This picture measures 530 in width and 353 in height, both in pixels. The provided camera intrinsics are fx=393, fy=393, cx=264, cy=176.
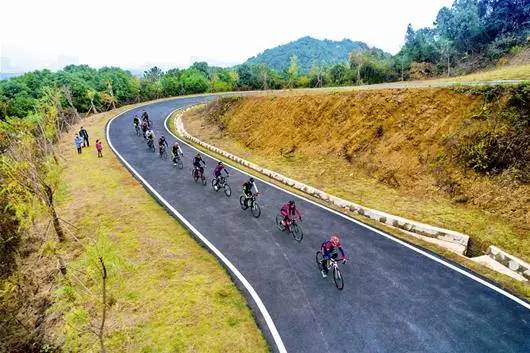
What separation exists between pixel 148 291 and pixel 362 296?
25.4 ft

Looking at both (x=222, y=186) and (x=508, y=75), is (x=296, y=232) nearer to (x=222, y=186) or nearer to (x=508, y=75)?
(x=222, y=186)

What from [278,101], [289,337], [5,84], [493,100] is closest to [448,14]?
[278,101]

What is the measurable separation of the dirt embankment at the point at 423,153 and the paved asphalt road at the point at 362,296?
11.5 ft

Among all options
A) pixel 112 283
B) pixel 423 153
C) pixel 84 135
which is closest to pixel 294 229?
pixel 112 283

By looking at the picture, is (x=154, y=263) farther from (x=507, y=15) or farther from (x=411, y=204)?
(x=507, y=15)

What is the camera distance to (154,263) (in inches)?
644

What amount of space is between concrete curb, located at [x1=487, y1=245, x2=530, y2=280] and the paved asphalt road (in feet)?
5.45

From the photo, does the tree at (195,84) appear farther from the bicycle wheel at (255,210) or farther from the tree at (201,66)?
the bicycle wheel at (255,210)

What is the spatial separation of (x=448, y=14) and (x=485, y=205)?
5631 centimetres

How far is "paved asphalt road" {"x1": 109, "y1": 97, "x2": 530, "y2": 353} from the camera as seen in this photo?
10623 mm

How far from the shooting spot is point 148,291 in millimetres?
14625

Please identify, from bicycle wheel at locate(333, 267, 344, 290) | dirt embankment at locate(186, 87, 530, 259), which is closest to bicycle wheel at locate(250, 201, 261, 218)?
dirt embankment at locate(186, 87, 530, 259)

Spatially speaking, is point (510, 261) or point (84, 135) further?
point (84, 135)

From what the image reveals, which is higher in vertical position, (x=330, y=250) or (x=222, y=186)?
(x=330, y=250)
